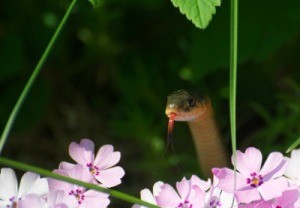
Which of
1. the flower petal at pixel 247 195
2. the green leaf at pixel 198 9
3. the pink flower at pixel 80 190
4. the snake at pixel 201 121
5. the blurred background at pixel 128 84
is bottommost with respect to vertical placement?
the flower petal at pixel 247 195

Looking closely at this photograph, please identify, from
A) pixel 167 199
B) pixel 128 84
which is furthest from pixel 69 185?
pixel 128 84

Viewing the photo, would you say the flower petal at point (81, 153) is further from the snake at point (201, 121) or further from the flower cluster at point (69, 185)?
the snake at point (201, 121)

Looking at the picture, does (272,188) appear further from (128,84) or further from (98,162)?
(128,84)

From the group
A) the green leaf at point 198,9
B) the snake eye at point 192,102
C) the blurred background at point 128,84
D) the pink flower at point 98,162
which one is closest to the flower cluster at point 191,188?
the pink flower at point 98,162

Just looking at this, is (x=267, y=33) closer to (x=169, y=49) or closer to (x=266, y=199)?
(x=169, y=49)

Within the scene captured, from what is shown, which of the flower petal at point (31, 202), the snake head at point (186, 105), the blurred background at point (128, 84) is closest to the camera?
the flower petal at point (31, 202)

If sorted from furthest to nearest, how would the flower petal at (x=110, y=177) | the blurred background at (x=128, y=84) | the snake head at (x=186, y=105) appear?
the blurred background at (x=128, y=84) → the snake head at (x=186, y=105) → the flower petal at (x=110, y=177)

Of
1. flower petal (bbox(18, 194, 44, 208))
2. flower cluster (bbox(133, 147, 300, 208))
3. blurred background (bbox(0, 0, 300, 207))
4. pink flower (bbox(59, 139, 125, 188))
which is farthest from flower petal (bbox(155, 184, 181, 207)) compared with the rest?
blurred background (bbox(0, 0, 300, 207))

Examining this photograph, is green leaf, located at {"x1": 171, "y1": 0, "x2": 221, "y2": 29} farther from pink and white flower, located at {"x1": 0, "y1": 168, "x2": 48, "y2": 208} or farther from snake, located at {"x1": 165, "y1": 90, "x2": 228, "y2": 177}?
pink and white flower, located at {"x1": 0, "y1": 168, "x2": 48, "y2": 208}
